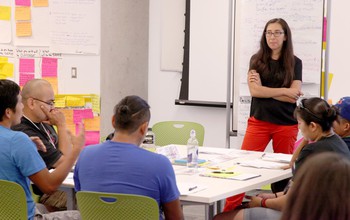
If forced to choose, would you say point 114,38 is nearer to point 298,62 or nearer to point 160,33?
point 160,33

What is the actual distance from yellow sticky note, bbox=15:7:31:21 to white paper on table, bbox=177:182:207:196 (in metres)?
3.35

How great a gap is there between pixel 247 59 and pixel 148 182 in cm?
349

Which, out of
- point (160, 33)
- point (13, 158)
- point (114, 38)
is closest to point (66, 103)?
point (114, 38)

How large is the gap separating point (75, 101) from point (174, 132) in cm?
133

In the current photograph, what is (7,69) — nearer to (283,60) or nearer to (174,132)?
(174,132)

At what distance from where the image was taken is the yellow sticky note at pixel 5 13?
6.24m

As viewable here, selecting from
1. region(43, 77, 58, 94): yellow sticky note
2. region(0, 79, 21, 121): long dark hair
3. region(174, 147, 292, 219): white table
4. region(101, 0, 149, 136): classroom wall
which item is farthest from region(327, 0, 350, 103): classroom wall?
region(0, 79, 21, 121): long dark hair

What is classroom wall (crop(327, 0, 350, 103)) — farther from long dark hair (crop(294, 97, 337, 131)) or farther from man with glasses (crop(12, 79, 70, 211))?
man with glasses (crop(12, 79, 70, 211))

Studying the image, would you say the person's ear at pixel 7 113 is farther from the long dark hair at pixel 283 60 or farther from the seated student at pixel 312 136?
the long dark hair at pixel 283 60

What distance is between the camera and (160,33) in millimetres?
7211

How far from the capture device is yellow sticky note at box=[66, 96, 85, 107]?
21.1 ft

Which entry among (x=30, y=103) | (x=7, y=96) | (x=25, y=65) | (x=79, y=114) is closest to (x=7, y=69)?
(x=25, y=65)

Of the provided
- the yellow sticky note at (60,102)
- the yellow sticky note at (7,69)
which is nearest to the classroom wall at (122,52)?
the yellow sticky note at (60,102)

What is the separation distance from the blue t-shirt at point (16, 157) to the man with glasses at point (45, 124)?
707mm
